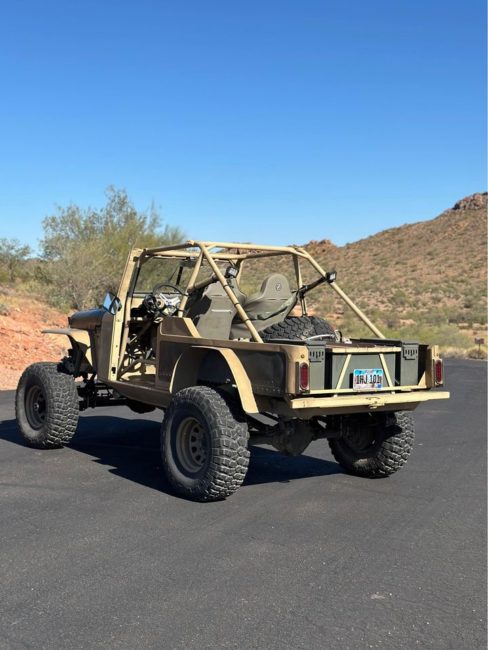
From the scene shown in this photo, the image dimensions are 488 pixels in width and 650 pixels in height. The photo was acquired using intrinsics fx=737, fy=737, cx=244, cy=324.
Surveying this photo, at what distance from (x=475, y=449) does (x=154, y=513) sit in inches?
178

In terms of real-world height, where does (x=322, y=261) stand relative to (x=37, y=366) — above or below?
above

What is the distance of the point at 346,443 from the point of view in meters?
7.25

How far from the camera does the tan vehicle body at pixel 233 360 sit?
5.77m

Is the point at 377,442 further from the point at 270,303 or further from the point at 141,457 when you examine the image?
the point at 141,457

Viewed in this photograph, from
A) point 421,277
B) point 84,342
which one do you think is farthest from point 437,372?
point 421,277

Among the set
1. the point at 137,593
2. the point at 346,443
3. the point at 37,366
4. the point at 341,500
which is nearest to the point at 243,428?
the point at 341,500

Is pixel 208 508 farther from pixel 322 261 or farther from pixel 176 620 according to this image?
pixel 322 261

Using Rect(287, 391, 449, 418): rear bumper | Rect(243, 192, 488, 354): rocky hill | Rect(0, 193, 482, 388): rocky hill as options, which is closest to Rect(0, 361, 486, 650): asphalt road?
Rect(287, 391, 449, 418): rear bumper

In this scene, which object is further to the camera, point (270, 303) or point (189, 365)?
point (270, 303)

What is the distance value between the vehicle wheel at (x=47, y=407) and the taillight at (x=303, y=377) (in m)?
3.24

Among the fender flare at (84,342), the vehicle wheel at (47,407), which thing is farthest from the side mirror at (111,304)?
the vehicle wheel at (47,407)

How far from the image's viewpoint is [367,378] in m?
6.12

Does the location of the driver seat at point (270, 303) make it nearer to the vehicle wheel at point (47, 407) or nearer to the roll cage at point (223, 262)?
the roll cage at point (223, 262)

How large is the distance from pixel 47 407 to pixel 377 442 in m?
3.48
